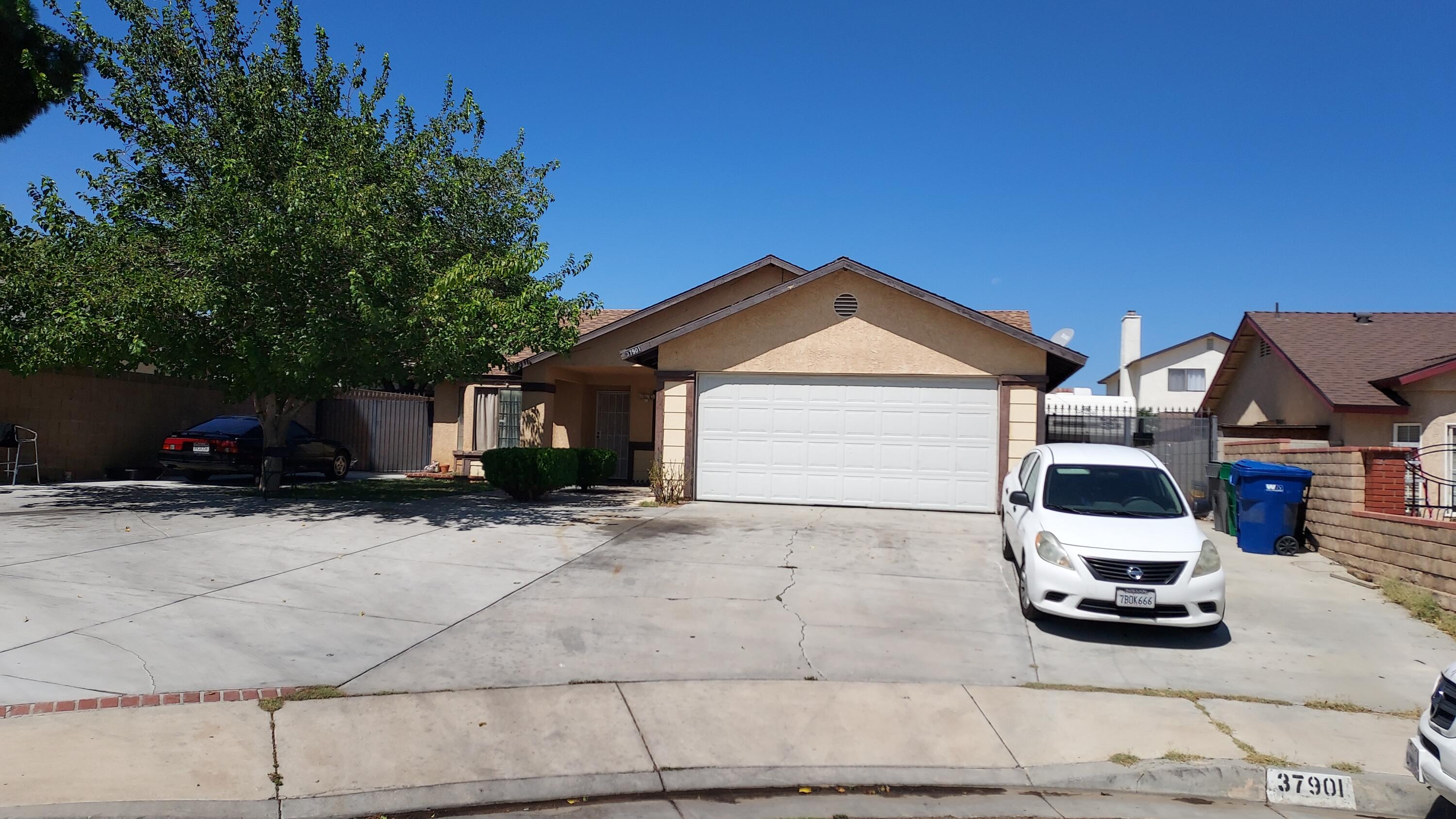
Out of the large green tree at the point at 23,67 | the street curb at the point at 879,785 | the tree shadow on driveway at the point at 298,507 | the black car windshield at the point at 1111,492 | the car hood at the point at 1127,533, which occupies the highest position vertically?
the large green tree at the point at 23,67

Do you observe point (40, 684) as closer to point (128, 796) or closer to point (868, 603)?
point (128, 796)

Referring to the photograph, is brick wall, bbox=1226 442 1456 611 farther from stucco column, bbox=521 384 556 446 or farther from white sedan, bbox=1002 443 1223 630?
stucco column, bbox=521 384 556 446

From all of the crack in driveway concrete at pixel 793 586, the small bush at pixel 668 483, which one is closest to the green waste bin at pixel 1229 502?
the crack in driveway concrete at pixel 793 586

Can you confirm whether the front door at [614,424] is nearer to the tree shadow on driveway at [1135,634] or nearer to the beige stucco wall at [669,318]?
the beige stucco wall at [669,318]

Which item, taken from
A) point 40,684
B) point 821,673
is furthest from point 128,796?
point 821,673

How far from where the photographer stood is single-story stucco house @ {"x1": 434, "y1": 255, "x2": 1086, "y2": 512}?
15633 millimetres

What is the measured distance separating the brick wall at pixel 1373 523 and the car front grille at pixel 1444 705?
5716 millimetres

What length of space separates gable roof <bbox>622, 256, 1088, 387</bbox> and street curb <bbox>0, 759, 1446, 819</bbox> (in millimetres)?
10272

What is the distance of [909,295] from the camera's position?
15.8 metres

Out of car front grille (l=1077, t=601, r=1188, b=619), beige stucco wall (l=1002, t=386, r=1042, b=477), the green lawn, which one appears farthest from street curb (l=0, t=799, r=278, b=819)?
beige stucco wall (l=1002, t=386, r=1042, b=477)

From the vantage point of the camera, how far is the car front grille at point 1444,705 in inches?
173

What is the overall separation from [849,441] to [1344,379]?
11040 millimetres

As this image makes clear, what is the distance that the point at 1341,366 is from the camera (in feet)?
63.1

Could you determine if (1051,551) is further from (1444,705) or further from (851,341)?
(851,341)
